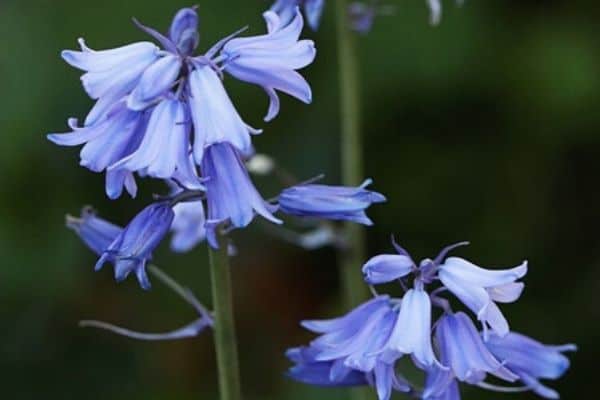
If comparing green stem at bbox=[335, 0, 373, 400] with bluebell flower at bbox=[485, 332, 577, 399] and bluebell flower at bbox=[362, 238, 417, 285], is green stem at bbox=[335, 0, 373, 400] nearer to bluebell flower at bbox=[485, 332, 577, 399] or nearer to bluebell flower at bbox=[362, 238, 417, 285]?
bluebell flower at bbox=[485, 332, 577, 399]

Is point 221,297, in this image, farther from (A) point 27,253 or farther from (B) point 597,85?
(B) point 597,85

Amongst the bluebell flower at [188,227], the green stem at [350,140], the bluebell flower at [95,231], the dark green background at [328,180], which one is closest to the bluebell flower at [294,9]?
the green stem at [350,140]

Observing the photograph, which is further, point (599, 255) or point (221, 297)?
point (599, 255)

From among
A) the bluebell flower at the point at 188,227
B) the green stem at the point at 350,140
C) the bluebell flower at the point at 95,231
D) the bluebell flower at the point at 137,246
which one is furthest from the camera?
the green stem at the point at 350,140

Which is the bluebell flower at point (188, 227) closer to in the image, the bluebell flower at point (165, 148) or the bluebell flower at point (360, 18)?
the bluebell flower at point (360, 18)

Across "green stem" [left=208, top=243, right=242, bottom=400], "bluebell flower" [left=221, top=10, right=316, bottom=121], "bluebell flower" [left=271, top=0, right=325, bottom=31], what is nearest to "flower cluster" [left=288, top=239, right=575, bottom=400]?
"green stem" [left=208, top=243, right=242, bottom=400]

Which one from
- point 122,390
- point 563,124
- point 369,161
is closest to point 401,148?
point 369,161

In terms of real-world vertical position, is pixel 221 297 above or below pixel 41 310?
above
